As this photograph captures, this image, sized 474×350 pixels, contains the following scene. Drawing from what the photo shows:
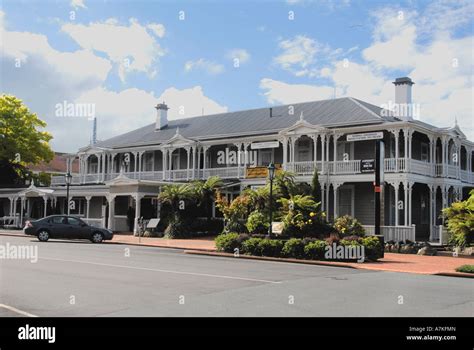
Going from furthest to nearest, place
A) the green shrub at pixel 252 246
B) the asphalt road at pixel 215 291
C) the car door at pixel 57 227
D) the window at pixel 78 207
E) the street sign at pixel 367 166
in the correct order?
1. the window at pixel 78 207
2. the street sign at pixel 367 166
3. the car door at pixel 57 227
4. the green shrub at pixel 252 246
5. the asphalt road at pixel 215 291

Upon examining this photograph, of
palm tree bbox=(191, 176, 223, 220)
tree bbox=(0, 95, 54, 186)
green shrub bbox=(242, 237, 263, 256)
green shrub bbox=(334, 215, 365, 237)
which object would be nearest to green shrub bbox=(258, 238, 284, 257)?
green shrub bbox=(242, 237, 263, 256)

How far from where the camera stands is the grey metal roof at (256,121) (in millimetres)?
32938

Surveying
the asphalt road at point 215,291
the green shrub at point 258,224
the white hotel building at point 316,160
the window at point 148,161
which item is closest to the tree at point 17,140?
the white hotel building at point 316,160

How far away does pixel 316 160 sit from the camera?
32656mm

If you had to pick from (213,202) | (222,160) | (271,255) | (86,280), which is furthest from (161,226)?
(86,280)

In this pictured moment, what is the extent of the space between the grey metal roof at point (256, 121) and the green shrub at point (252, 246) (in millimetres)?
12192

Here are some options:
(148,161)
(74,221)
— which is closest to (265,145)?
(74,221)

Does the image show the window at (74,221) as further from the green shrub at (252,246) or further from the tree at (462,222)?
the tree at (462,222)

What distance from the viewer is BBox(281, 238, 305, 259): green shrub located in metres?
20.3

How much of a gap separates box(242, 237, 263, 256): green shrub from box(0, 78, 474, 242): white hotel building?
22.9ft

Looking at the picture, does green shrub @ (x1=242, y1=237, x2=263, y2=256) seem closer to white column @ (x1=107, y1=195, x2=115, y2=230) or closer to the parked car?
the parked car

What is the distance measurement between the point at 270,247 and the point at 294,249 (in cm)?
106
